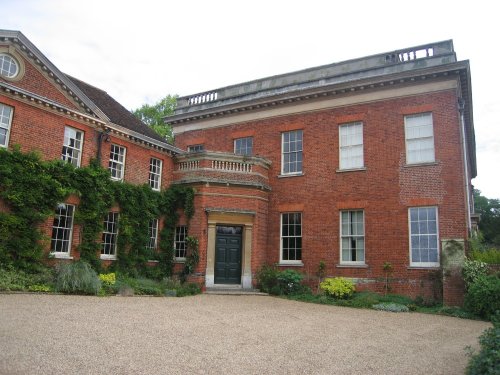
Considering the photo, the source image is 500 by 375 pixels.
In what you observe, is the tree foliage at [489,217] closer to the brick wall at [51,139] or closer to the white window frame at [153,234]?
the white window frame at [153,234]

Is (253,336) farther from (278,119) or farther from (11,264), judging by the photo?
(278,119)

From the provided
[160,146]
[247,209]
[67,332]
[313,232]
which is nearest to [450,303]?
[313,232]

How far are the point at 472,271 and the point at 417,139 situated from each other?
567cm

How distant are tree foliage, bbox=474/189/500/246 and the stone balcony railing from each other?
32.2m

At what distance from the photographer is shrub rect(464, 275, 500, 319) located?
39.4ft

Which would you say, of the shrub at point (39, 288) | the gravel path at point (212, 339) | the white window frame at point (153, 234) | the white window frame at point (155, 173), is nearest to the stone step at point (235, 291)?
the white window frame at point (153, 234)

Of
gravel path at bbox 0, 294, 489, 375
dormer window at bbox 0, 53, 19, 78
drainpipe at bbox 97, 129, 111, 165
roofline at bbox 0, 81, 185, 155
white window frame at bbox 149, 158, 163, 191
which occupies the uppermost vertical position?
dormer window at bbox 0, 53, 19, 78

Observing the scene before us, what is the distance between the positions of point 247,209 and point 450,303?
865cm

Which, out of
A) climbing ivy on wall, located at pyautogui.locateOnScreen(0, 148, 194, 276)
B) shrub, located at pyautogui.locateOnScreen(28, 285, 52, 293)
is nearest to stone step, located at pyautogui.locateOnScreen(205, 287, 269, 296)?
climbing ivy on wall, located at pyautogui.locateOnScreen(0, 148, 194, 276)

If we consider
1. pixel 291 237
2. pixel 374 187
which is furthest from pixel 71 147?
pixel 374 187

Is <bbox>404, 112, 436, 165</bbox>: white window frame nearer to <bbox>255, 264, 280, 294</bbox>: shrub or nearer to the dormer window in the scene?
<bbox>255, 264, 280, 294</bbox>: shrub

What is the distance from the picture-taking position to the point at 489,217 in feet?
152

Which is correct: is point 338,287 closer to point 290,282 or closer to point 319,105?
point 290,282

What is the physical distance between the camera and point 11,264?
13164 millimetres
